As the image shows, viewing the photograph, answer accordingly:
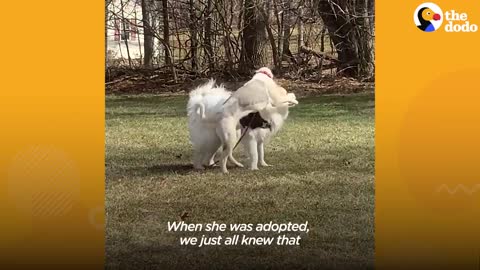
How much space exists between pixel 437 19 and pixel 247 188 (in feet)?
3.41

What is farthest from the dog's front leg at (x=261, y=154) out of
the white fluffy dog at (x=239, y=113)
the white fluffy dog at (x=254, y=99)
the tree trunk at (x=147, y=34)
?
the tree trunk at (x=147, y=34)

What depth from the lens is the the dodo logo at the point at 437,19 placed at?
455 centimetres

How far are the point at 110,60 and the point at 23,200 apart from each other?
665mm

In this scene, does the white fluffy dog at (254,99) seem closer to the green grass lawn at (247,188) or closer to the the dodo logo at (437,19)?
the green grass lawn at (247,188)

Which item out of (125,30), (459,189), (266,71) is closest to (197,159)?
(266,71)

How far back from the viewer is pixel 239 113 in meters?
4.86

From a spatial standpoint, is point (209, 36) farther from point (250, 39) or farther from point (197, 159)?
point (197, 159)

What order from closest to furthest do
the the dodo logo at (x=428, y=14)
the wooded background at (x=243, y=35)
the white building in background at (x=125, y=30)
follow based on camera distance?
1. the the dodo logo at (x=428, y=14)
2. the white building in background at (x=125, y=30)
3. the wooded background at (x=243, y=35)

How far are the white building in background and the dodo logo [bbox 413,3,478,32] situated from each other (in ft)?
3.75

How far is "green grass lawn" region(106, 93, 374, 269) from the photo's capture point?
456 cm

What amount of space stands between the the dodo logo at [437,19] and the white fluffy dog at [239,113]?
64cm

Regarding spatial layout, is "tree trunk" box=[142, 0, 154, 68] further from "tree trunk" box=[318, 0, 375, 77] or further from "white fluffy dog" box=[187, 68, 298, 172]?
"tree trunk" box=[318, 0, 375, 77]

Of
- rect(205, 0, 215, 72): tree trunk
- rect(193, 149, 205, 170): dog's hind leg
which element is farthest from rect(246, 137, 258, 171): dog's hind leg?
rect(205, 0, 215, 72): tree trunk

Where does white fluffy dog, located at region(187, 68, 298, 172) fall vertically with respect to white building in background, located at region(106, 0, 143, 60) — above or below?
below
